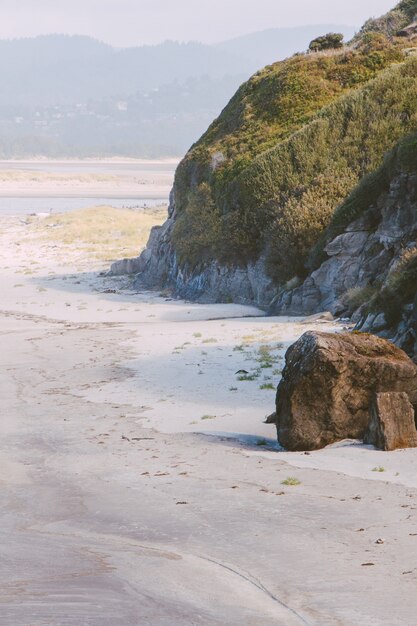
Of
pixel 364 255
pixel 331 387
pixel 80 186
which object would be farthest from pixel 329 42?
pixel 80 186

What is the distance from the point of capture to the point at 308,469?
12.3 meters

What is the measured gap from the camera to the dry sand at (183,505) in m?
7.93

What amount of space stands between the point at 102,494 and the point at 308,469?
2.57 meters

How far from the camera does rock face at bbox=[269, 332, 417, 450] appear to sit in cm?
1323

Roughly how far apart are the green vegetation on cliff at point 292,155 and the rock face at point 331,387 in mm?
17083

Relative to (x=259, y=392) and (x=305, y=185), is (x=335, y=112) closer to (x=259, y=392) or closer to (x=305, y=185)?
(x=305, y=185)

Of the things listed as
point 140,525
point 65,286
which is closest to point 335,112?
point 65,286

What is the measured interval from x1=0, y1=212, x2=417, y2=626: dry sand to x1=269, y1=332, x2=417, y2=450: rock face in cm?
42

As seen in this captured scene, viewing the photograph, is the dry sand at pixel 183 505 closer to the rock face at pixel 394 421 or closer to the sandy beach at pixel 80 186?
the rock face at pixel 394 421

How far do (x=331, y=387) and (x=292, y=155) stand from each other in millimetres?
21581

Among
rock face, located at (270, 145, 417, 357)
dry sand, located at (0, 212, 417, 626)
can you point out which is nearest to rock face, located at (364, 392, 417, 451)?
dry sand, located at (0, 212, 417, 626)

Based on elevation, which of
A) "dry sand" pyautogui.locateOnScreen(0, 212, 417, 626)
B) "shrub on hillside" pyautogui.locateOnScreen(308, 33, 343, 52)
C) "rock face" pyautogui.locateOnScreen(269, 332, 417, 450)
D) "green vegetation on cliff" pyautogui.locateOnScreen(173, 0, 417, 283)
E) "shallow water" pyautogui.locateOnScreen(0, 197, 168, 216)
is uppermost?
"shrub on hillside" pyautogui.locateOnScreen(308, 33, 343, 52)

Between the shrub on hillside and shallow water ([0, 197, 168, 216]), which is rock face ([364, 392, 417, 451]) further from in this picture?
shallow water ([0, 197, 168, 216])

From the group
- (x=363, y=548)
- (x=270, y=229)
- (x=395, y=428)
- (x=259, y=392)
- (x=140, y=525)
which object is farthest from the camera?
(x=270, y=229)
